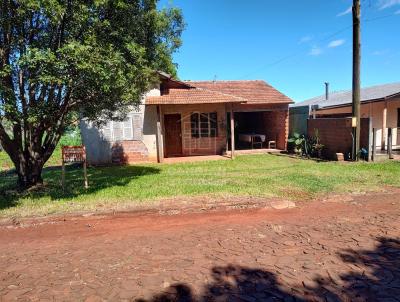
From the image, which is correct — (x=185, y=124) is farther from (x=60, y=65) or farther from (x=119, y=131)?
(x=60, y=65)

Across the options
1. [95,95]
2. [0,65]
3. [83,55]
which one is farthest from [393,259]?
[0,65]

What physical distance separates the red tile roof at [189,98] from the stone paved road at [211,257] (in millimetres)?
8313

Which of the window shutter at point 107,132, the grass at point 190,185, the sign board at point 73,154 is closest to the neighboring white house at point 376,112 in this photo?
the grass at point 190,185

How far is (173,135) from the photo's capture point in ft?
54.3

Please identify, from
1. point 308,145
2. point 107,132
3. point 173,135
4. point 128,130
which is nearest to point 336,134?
point 308,145

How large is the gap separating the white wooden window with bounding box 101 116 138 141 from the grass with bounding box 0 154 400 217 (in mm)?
3007

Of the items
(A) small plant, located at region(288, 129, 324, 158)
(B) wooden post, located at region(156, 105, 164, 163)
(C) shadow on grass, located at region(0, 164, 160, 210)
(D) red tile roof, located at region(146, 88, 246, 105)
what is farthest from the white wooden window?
(A) small plant, located at region(288, 129, 324, 158)

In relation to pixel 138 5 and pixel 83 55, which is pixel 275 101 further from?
pixel 83 55

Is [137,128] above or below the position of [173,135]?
Answer: above

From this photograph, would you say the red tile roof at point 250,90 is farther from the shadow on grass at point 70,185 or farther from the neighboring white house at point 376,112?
the shadow on grass at point 70,185

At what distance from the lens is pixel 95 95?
318 inches

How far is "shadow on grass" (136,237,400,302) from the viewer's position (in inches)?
138

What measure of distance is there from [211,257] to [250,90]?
49.8 ft

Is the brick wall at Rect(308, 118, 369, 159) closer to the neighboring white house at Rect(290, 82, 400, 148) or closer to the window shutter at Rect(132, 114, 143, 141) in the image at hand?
the neighboring white house at Rect(290, 82, 400, 148)
